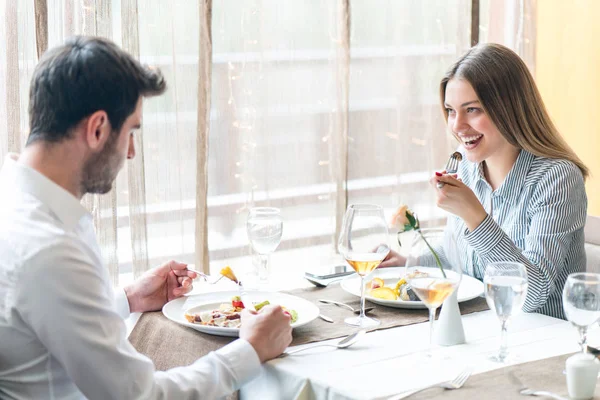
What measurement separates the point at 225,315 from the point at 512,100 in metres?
0.96

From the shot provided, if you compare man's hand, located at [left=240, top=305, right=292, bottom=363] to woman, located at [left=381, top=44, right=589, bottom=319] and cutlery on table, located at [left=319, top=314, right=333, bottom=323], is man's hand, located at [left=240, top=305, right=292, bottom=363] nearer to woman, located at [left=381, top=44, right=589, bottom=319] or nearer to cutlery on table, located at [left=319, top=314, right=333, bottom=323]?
cutlery on table, located at [left=319, top=314, right=333, bottom=323]

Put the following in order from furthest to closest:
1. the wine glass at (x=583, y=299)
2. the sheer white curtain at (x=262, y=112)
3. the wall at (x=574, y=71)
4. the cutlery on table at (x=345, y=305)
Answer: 1. the wall at (x=574, y=71)
2. the sheer white curtain at (x=262, y=112)
3. the cutlery on table at (x=345, y=305)
4. the wine glass at (x=583, y=299)

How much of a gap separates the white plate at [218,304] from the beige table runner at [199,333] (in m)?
0.02

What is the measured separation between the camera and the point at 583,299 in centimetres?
125

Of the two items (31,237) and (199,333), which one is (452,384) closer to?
(199,333)

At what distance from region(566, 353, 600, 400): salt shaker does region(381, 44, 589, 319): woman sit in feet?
2.06

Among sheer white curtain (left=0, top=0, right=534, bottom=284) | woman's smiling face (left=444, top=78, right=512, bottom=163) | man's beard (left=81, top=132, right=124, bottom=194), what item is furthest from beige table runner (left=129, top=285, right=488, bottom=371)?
sheer white curtain (left=0, top=0, right=534, bottom=284)

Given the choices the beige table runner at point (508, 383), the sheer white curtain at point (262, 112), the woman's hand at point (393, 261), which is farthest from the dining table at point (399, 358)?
the sheer white curtain at point (262, 112)

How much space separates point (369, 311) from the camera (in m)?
1.67

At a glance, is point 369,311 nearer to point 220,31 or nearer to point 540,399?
point 540,399

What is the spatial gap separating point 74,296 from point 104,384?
5.8 inches

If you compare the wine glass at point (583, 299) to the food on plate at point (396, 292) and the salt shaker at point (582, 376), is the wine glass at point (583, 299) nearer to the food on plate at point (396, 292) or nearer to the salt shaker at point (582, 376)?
the salt shaker at point (582, 376)

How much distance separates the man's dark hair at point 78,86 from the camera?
125cm

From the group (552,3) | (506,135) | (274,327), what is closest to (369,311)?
(274,327)
